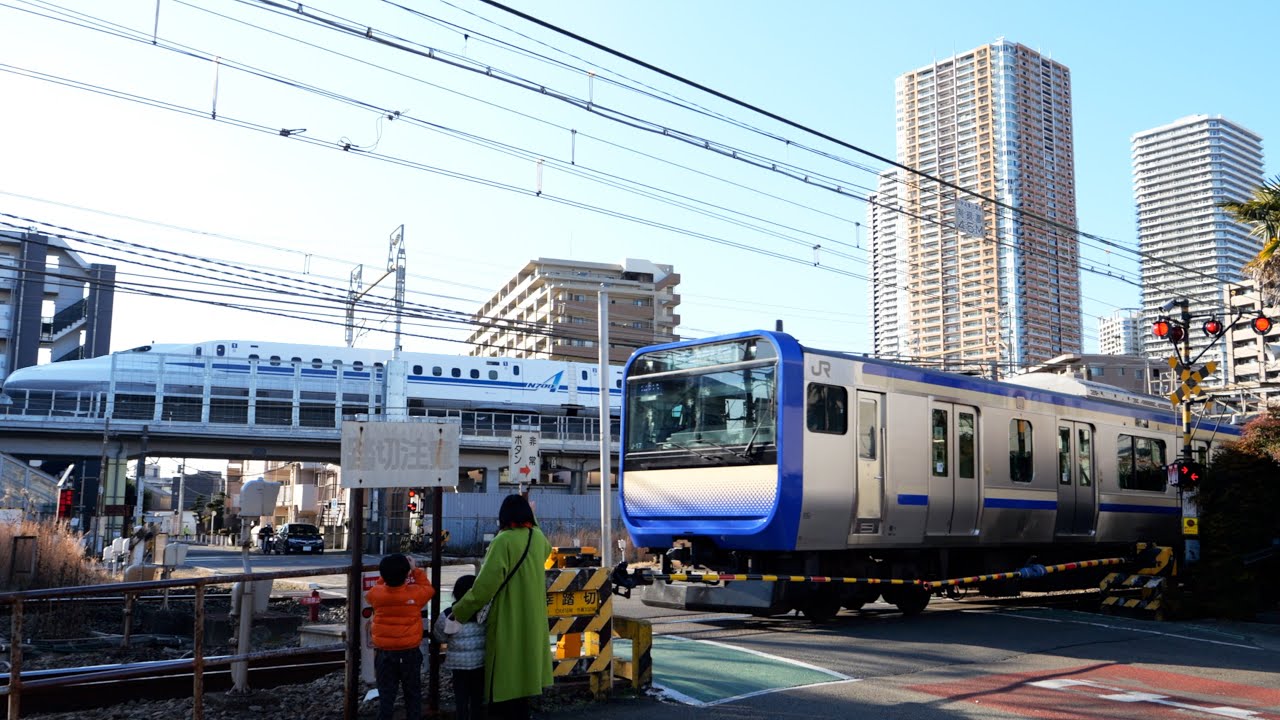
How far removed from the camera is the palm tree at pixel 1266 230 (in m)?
21.4

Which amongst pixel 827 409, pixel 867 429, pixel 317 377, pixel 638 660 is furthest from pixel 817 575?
pixel 317 377

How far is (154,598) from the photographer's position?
2136 cm

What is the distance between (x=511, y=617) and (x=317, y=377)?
184ft

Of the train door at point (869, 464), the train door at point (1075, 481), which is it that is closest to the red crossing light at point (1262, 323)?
the train door at point (1075, 481)

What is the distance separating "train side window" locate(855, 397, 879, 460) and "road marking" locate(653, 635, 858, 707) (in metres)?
3.37

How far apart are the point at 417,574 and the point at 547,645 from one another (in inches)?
45.2

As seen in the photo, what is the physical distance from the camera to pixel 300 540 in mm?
49906

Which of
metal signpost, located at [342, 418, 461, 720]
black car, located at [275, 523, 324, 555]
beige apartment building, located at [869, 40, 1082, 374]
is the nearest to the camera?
metal signpost, located at [342, 418, 461, 720]

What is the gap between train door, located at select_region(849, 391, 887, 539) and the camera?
1373cm

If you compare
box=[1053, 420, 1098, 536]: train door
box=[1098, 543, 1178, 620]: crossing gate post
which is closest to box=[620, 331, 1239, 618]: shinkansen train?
box=[1053, 420, 1098, 536]: train door

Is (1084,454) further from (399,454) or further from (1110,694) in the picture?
(399,454)

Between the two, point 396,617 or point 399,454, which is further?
point 399,454

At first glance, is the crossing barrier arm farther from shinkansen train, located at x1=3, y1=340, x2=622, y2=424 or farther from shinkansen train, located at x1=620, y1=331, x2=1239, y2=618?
shinkansen train, located at x1=3, y1=340, x2=622, y2=424

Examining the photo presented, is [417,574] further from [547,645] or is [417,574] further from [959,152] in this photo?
[959,152]
